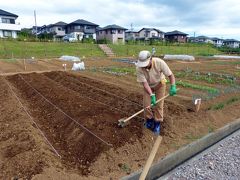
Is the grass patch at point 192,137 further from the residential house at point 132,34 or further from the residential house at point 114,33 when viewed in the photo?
the residential house at point 132,34

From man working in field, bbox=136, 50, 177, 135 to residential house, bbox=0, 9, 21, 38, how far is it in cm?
3191

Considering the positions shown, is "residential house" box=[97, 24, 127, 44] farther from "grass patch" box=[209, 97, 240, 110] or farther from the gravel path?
the gravel path

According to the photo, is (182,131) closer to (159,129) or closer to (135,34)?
(159,129)

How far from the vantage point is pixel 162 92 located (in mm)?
4191

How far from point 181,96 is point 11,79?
6.60 m

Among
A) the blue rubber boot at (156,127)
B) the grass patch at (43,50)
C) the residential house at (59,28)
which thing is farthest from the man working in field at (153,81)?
the residential house at (59,28)

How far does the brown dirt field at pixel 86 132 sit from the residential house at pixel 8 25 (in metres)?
28.9

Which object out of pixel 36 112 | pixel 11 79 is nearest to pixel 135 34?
pixel 11 79

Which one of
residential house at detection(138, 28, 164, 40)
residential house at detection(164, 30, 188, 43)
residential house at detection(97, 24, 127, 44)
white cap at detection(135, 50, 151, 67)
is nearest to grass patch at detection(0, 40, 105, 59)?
residential house at detection(97, 24, 127, 44)

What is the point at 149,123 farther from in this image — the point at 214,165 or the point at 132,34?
the point at 132,34

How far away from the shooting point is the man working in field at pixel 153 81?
12.2 ft

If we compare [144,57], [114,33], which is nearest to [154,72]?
[144,57]

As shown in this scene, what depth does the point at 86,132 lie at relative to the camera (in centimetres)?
391

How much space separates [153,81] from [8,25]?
108 feet
